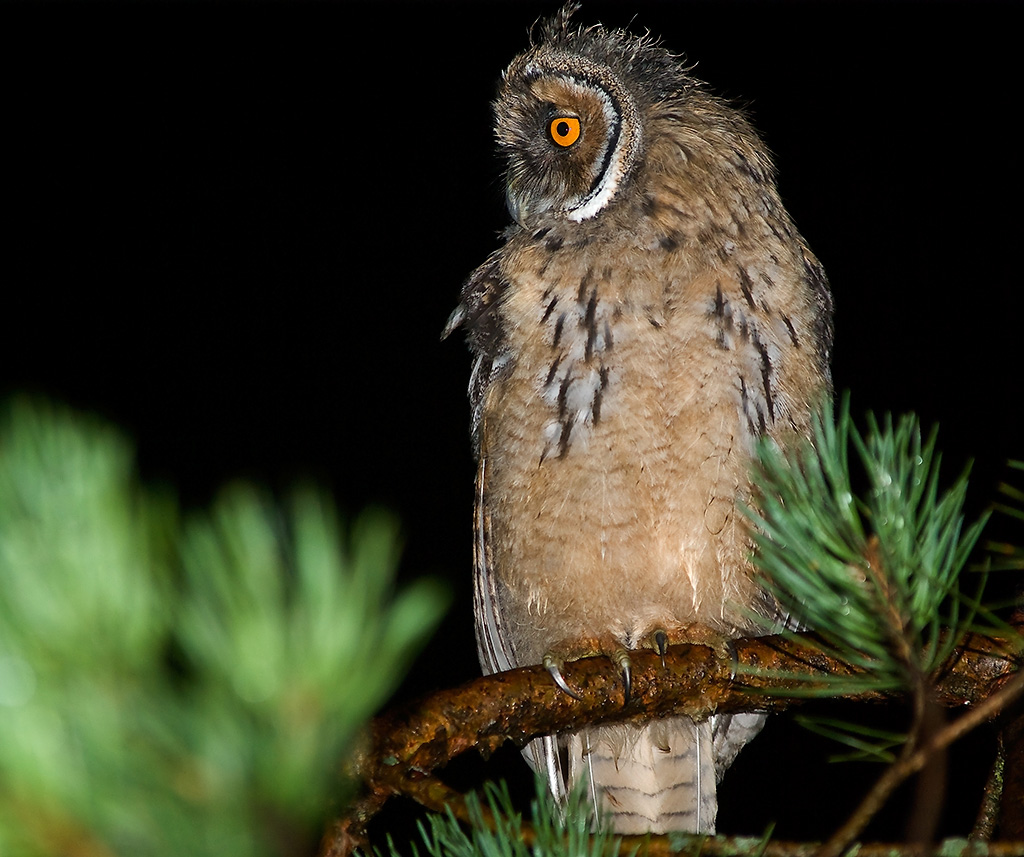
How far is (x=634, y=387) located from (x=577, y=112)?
0.70 meters

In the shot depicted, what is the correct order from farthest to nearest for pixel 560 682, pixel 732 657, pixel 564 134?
pixel 564 134, pixel 732 657, pixel 560 682

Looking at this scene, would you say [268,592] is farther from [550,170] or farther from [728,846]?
[550,170]

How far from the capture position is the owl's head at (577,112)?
179 centimetres

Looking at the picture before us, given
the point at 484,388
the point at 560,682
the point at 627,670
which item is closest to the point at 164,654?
the point at 560,682

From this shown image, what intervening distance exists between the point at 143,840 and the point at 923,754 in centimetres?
40

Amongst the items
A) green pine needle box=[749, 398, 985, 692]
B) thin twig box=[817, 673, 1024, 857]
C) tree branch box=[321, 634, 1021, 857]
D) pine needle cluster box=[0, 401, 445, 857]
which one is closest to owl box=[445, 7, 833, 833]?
tree branch box=[321, 634, 1021, 857]

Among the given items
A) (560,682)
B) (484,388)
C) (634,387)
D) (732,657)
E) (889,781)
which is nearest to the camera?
(889,781)

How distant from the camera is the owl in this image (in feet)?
4.88

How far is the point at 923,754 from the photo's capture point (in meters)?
0.52

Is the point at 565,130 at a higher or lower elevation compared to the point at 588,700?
higher

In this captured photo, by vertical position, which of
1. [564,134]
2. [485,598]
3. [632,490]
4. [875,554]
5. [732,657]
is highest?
[564,134]

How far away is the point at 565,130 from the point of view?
6.22 feet

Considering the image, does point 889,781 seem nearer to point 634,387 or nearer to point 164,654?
point 164,654

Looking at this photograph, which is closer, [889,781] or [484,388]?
[889,781]
